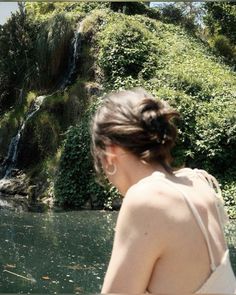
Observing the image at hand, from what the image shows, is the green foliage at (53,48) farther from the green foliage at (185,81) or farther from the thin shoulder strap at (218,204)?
the thin shoulder strap at (218,204)

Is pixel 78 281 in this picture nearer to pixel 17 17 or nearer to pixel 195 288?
pixel 195 288

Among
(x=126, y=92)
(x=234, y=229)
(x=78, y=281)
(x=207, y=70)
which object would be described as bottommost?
(x=234, y=229)

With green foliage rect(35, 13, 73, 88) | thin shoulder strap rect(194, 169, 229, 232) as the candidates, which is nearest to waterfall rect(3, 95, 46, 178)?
green foliage rect(35, 13, 73, 88)

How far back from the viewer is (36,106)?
13.7 m

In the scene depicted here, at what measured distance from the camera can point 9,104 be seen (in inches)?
634

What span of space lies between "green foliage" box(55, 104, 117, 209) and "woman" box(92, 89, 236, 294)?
902cm

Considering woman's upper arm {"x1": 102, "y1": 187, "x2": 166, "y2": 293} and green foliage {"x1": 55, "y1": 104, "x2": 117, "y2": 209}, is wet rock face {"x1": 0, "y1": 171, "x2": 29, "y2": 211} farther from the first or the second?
woman's upper arm {"x1": 102, "y1": 187, "x2": 166, "y2": 293}

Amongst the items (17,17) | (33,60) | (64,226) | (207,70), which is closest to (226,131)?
(207,70)

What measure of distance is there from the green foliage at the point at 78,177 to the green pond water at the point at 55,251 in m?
1.42

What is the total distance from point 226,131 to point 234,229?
295 cm

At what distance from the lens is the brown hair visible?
1.19 meters

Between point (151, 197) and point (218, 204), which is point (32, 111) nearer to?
point (218, 204)

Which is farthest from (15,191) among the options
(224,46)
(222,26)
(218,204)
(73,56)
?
(218,204)

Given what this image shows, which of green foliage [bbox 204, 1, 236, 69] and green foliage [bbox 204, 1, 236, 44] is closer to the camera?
green foliage [bbox 204, 1, 236, 69]
